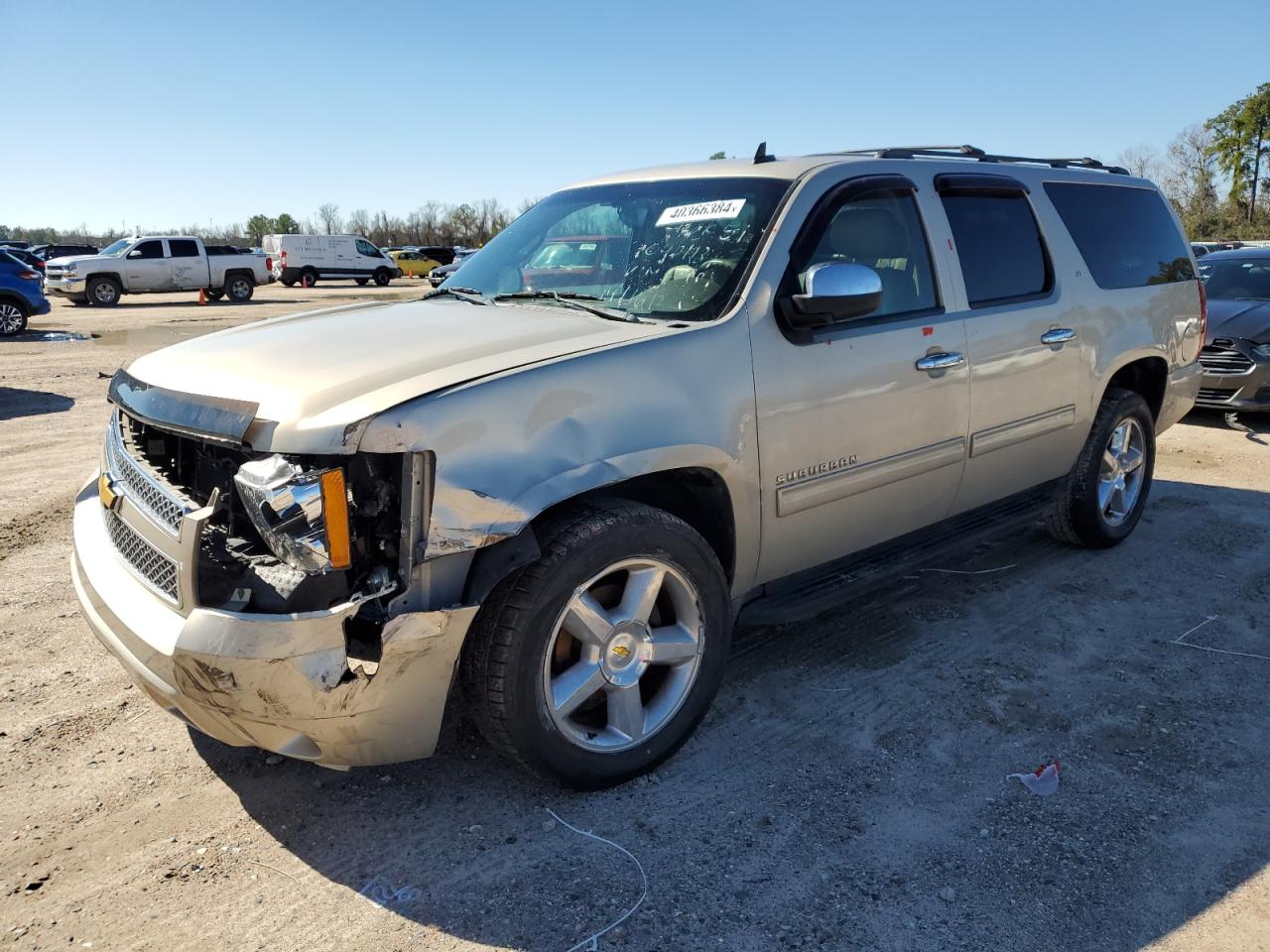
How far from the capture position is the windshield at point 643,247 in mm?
3336

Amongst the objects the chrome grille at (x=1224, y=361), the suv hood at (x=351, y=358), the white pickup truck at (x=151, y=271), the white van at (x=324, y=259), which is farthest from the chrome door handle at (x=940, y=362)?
the white van at (x=324, y=259)

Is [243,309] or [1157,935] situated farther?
[243,309]

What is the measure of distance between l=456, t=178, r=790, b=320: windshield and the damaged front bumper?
146 cm

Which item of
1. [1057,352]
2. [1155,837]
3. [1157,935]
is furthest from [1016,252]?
[1157,935]

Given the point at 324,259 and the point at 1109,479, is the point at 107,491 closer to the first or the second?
the point at 1109,479

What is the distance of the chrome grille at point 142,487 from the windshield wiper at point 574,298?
1.47 metres

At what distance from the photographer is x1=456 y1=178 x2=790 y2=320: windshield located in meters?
3.34

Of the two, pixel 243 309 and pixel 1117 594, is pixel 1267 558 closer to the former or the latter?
pixel 1117 594

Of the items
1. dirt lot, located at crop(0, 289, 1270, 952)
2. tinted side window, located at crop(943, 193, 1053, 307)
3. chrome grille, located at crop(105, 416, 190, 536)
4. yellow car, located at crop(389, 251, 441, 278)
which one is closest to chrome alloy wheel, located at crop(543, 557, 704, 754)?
dirt lot, located at crop(0, 289, 1270, 952)

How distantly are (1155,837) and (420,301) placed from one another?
326 centimetres

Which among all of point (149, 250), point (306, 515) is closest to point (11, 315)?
point (149, 250)

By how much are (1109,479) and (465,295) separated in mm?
3606

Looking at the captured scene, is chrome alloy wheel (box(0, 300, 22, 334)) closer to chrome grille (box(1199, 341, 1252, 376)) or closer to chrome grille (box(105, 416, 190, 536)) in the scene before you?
chrome grille (box(105, 416, 190, 536))

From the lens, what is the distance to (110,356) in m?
14.1
